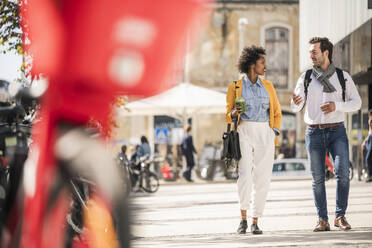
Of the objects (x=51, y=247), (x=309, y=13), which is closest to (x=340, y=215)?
(x=51, y=247)

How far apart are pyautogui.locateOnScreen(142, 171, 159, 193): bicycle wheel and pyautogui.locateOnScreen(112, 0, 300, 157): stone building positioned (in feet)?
45.6

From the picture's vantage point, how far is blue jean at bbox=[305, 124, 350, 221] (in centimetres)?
621

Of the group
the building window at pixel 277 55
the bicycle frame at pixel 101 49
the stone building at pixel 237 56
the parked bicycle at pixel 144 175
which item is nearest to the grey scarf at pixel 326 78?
the bicycle frame at pixel 101 49

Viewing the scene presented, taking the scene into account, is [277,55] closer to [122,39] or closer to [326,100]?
[326,100]

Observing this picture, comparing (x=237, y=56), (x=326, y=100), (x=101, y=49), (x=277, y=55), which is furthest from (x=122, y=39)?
(x=277, y=55)

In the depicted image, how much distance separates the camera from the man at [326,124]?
20.4 feet

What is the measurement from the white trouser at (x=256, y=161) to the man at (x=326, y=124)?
1.21 feet

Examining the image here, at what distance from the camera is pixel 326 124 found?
247 inches

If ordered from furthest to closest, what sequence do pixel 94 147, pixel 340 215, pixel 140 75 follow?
pixel 340 215 → pixel 94 147 → pixel 140 75

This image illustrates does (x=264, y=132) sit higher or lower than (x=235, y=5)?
lower

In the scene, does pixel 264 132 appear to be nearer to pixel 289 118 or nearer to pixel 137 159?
pixel 137 159

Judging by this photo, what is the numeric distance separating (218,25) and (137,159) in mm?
15626

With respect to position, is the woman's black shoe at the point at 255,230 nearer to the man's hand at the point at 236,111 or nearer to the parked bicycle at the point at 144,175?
the man's hand at the point at 236,111

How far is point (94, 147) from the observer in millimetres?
1729
